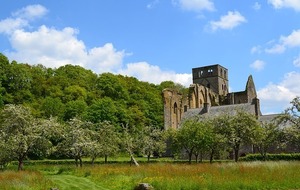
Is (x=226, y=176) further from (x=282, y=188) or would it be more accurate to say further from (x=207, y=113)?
(x=207, y=113)

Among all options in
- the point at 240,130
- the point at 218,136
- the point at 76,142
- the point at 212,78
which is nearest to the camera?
the point at 76,142

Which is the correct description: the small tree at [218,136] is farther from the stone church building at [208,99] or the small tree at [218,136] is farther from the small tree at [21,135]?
the small tree at [21,135]

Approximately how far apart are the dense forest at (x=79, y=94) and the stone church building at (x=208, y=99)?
13.6 metres

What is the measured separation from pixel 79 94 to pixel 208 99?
90.9 feet

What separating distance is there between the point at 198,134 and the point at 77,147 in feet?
38.2

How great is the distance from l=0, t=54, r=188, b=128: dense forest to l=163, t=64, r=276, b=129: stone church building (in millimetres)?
13567

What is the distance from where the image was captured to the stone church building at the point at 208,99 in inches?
2356

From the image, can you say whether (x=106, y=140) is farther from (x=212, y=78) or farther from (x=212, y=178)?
(x=212, y=78)

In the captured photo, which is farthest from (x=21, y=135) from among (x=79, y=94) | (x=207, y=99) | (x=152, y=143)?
(x=79, y=94)

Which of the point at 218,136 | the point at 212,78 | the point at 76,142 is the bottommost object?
the point at 76,142

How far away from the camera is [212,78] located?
89.4 m

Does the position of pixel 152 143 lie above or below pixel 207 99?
below

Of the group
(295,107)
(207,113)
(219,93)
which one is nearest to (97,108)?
(207,113)

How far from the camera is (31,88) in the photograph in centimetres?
8094
